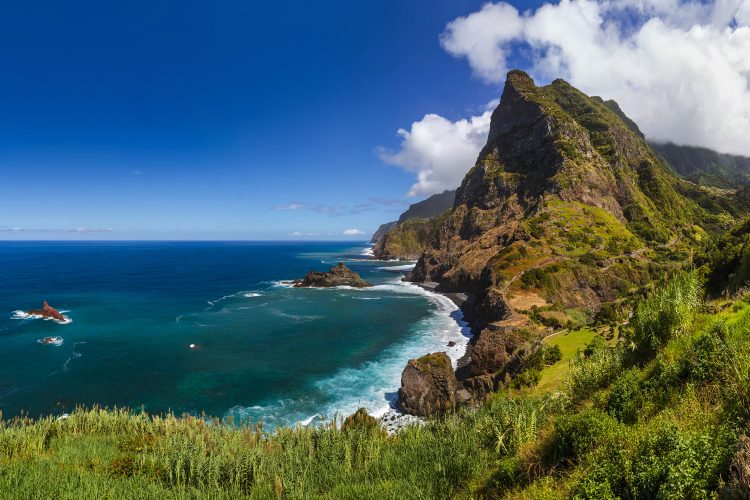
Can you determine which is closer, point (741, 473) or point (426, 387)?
point (741, 473)

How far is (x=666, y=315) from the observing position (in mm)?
16547

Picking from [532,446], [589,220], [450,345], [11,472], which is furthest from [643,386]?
[589,220]

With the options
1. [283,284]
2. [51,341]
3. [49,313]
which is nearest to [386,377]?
[51,341]

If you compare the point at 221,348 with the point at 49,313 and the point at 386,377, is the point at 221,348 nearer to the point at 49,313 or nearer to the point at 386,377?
the point at 386,377

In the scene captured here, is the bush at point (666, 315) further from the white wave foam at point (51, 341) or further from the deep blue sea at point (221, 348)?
the white wave foam at point (51, 341)

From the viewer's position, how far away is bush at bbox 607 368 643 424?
1287cm

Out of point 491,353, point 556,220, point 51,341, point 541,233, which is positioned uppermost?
point 556,220

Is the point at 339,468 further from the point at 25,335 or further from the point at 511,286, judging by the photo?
the point at 25,335

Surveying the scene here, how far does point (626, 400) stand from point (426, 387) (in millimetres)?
31634

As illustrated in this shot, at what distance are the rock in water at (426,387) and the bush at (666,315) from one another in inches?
1094

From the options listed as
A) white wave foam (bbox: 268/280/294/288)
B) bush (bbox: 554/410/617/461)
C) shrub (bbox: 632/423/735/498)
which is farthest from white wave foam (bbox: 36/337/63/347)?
shrub (bbox: 632/423/735/498)

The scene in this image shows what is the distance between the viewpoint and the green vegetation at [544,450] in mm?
8703

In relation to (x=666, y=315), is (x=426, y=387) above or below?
below

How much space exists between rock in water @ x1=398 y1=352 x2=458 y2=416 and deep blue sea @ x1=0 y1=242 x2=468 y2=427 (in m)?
3.52
